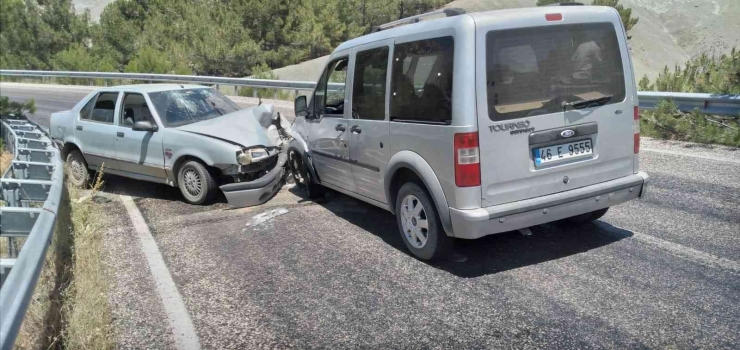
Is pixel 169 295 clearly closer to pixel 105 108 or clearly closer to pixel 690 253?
pixel 690 253

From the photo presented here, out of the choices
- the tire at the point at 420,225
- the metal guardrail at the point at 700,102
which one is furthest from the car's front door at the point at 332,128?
the metal guardrail at the point at 700,102

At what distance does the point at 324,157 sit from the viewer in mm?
6777

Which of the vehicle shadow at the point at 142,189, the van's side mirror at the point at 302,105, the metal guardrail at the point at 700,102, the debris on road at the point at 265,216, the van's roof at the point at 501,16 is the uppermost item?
the van's roof at the point at 501,16

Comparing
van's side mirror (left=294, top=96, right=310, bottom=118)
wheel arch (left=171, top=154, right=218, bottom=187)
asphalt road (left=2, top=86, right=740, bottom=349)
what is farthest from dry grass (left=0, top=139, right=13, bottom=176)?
van's side mirror (left=294, top=96, right=310, bottom=118)

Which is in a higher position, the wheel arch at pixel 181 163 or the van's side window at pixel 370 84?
the van's side window at pixel 370 84

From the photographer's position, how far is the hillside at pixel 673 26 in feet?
165

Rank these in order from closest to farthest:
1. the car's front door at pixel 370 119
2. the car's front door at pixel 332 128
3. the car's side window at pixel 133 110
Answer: the car's front door at pixel 370 119 < the car's front door at pixel 332 128 < the car's side window at pixel 133 110

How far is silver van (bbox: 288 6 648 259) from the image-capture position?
4.46 metres

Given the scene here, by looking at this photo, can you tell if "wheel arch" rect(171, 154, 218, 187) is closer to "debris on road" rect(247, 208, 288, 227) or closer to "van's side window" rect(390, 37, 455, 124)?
"debris on road" rect(247, 208, 288, 227)

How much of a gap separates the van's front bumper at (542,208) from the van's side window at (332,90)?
7.59ft

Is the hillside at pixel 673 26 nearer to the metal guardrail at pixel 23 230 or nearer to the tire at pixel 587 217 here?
the tire at pixel 587 217

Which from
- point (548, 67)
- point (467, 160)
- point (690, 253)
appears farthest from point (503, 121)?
point (690, 253)

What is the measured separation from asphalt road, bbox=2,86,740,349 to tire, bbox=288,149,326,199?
50cm

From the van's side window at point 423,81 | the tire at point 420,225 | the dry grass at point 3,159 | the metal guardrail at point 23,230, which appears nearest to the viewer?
the metal guardrail at point 23,230
